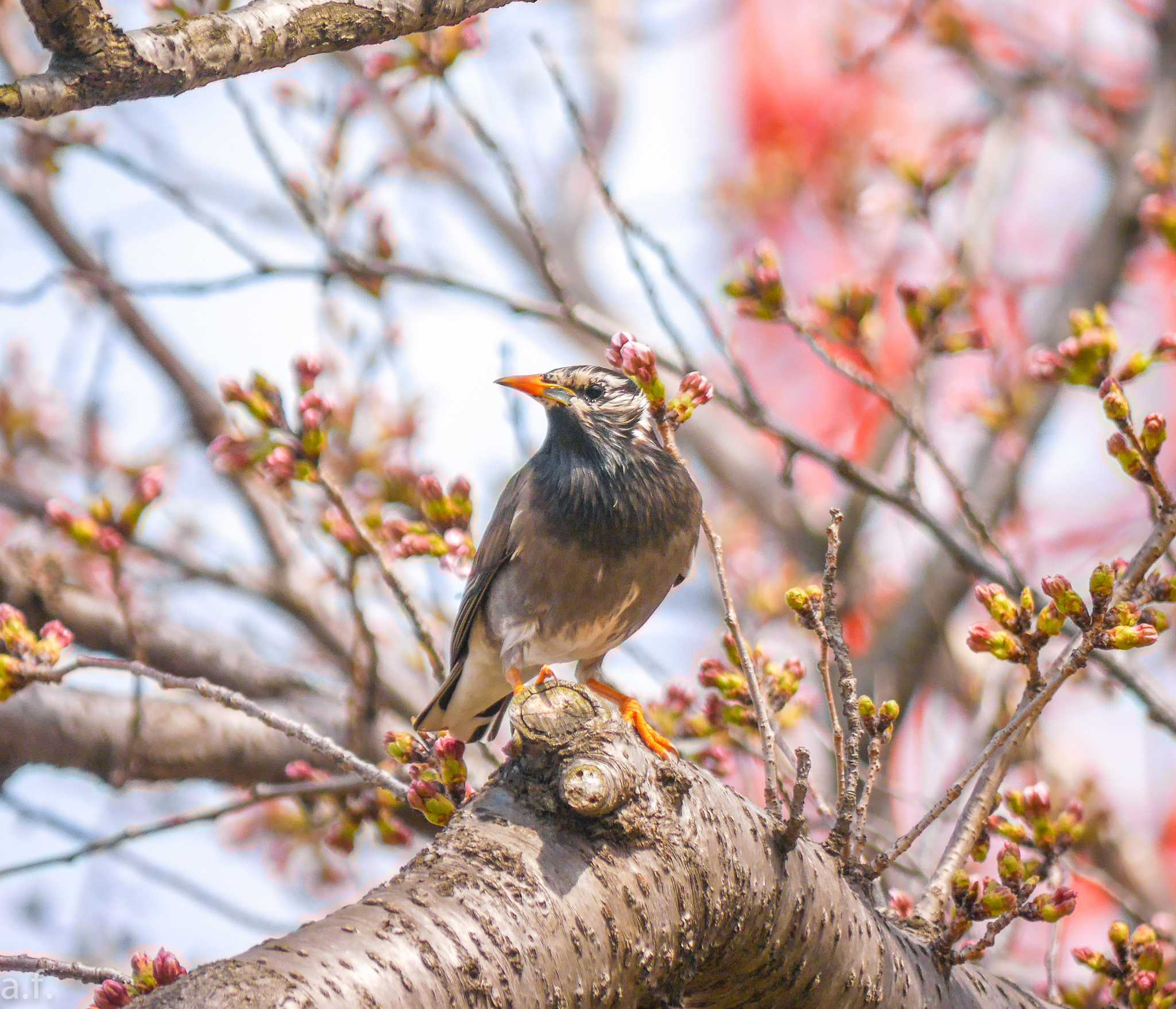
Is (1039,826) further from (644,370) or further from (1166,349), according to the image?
(644,370)

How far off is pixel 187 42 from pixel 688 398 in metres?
1.23

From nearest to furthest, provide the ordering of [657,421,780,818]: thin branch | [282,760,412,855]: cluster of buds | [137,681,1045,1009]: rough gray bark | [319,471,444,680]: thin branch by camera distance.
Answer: [137,681,1045,1009]: rough gray bark → [657,421,780,818]: thin branch → [319,471,444,680]: thin branch → [282,760,412,855]: cluster of buds

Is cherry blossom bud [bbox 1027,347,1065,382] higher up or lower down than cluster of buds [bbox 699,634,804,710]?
higher up

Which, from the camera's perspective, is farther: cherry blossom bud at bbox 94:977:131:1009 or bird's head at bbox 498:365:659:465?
bird's head at bbox 498:365:659:465

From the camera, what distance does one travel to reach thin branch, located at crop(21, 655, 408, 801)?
233cm

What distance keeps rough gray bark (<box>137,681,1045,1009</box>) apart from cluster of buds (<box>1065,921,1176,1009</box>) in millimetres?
342

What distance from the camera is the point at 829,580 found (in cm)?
204

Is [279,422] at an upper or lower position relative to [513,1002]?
upper

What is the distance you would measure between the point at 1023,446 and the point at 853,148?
3466 mm

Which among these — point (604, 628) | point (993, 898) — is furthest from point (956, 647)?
point (993, 898)

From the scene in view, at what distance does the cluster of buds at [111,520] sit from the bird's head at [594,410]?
3.56 ft

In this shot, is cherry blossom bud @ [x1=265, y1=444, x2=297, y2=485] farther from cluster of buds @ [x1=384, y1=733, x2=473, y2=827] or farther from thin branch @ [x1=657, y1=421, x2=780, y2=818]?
thin branch @ [x1=657, y1=421, x2=780, y2=818]

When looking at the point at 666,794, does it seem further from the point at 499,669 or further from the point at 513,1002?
the point at 499,669

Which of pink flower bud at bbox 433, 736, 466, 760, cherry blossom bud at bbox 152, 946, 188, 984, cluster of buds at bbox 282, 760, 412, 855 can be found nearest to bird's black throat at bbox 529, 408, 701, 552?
cluster of buds at bbox 282, 760, 412, 855
